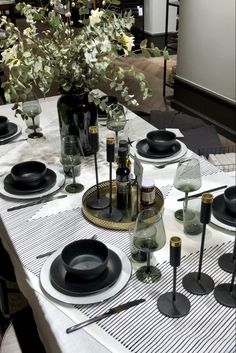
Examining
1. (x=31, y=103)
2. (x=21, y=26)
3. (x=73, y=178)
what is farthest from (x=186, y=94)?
(x=21, y=26)

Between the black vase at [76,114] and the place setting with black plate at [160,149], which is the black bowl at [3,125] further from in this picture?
the place setting with black plate at [160,149]

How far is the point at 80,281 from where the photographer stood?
1.08 m

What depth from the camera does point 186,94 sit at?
4.25m

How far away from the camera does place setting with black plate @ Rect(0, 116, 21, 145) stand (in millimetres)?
1949

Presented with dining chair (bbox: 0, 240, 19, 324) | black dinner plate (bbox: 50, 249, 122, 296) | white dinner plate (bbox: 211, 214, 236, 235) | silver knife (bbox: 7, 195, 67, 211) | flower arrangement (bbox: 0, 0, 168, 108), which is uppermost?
flower arrangement (bbox: 0, 0, 168, 108)

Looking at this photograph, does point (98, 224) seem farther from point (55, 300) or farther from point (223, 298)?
point (223, 298)

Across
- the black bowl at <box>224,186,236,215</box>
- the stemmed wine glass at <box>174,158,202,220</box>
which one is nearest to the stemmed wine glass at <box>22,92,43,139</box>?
the stemmed wine glass at <box>174,158,202,220</box>

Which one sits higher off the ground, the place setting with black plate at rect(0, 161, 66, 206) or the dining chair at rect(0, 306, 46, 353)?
the place setting with black plate at rect(0, 161, 66, 206)

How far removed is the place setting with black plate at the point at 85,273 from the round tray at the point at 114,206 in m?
0.12

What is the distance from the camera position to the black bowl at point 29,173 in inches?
59.9

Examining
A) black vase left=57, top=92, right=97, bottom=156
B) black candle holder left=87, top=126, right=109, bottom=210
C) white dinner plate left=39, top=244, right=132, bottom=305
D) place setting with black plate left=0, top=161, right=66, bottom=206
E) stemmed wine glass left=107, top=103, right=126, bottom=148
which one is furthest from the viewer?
stemmed wine glass left=107, top=103, right=126, bottom=148

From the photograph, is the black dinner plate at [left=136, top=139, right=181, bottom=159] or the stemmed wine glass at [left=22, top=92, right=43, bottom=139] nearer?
the black dinner plate at [left=136, top=139, right=181, bottom=159]

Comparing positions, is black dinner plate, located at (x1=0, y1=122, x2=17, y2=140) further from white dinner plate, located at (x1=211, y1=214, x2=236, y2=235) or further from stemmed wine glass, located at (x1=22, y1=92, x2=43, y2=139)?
white dinner plate, located at (x1=211, y1=214, x2=236, y2=235)

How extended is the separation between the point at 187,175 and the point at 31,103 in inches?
37.0
